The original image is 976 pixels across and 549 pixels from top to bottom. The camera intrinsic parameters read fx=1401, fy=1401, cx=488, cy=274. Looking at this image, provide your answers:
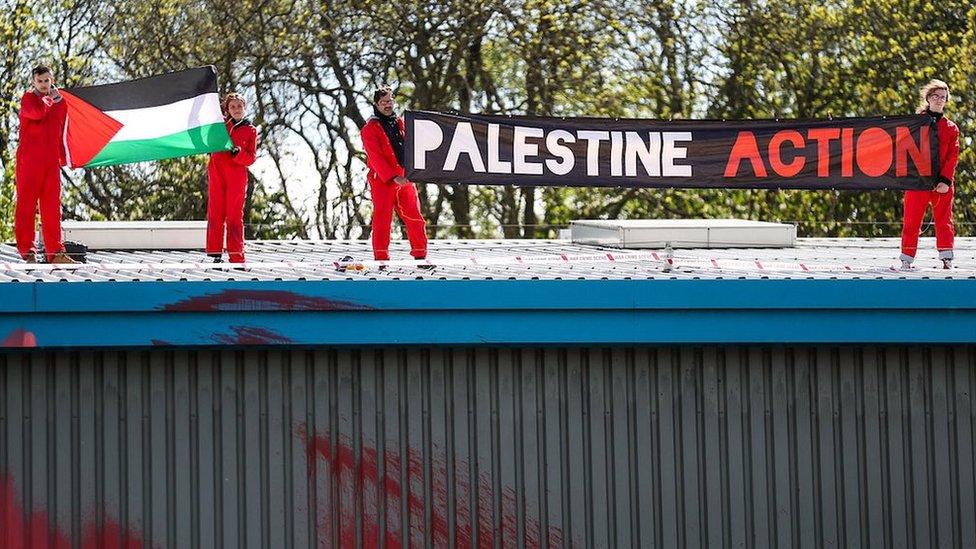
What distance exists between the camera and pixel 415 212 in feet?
33.8

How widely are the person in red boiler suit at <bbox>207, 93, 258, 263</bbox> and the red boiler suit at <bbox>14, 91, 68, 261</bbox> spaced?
123 cm

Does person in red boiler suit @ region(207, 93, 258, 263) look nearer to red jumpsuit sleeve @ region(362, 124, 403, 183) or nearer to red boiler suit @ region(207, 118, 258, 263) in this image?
red boiler suit @ region(207, 118, 258, 263)

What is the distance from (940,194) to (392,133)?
3.86m

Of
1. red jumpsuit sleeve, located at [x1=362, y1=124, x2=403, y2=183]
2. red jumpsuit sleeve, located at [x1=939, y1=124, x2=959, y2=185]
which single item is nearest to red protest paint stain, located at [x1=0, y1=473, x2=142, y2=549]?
red jumpsuit sleeve, located at [x1=362, y1=124, x2=403, y2=183]

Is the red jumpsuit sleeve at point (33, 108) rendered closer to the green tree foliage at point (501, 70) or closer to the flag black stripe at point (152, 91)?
the flag black stripe at point (152, 91)

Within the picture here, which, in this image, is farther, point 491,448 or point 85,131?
point 85,131

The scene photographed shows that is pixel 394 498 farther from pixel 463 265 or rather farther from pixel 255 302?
pixel 463 265

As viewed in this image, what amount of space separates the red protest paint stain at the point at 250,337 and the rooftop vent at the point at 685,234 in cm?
456

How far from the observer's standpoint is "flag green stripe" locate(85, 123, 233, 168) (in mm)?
9703

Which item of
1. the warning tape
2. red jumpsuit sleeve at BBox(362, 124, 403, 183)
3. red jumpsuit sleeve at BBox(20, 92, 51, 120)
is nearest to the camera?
the warning tape

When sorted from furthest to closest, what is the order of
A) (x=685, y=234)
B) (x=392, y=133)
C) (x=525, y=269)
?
(x=685, y=234) < (x=392, y=133) < (x=525, y=269)

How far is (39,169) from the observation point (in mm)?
9578

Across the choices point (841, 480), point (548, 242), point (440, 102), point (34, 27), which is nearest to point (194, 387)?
point (841, 480)

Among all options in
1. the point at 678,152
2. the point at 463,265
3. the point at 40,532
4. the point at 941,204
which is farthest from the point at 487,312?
the point at 941,204
